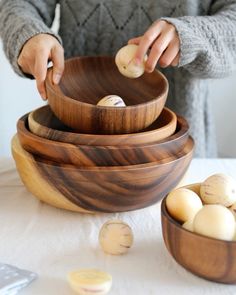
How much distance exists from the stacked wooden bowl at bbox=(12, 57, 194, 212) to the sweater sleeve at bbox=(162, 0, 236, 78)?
85 mm

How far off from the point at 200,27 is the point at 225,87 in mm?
833

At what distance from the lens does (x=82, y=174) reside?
590 mm

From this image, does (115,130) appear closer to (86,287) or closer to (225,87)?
(86,287)

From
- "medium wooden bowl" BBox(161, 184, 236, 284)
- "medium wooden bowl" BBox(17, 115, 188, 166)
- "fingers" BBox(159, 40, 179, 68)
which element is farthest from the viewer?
"fingers" BBox(159, 40, 179, 68)

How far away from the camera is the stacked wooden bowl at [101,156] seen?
594 millimetres

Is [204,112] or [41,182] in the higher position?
[41,182]

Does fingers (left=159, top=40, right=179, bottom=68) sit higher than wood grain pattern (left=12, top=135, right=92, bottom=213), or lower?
higher

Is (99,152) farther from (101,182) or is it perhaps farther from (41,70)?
(41,70)

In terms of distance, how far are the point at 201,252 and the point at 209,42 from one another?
39cm

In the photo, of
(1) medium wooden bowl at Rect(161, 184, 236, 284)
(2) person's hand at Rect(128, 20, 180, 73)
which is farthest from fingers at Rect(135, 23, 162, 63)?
(1) medium wooden bowl at Rect(161, 184, 236, 284)

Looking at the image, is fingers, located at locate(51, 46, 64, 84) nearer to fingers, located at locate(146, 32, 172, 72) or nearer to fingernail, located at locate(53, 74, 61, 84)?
fingernail, located at locate(53, 74, 61, 84)

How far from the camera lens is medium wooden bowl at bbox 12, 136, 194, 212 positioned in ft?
1.94

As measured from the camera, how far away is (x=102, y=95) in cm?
78

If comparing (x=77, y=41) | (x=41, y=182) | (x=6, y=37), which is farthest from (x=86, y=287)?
(x=77, y=41)
